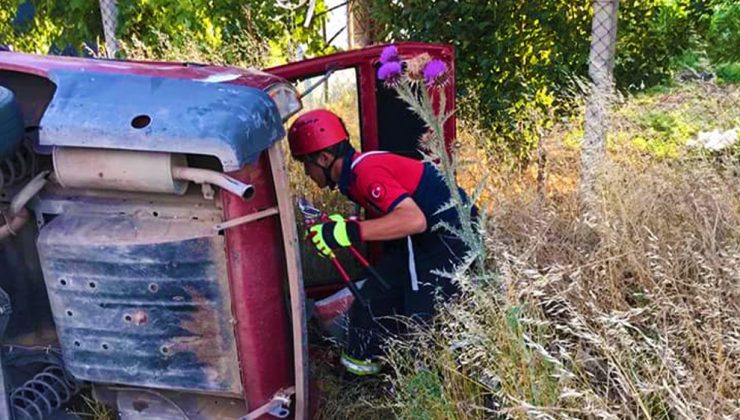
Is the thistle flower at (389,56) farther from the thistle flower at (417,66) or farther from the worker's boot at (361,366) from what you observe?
the worker's boot at (361,366)

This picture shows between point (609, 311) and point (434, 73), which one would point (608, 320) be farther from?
point (434, 73)

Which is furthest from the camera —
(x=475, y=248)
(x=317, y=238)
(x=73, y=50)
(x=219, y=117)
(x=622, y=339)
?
(x=73, y=50)

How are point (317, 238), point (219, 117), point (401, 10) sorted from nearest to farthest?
point (219, 117)
point (317, 238)
point (401, 10)

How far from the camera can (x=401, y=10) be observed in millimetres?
4980

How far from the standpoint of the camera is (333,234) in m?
2.86

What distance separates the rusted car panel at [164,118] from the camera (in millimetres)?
2119

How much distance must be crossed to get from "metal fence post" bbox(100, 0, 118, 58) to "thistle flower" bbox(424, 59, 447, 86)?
3.67 m

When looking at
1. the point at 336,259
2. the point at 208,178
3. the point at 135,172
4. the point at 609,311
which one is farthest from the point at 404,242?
the point at 135,172

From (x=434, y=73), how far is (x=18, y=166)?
1.70m

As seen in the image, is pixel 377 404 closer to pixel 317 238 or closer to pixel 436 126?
pixel 317 238

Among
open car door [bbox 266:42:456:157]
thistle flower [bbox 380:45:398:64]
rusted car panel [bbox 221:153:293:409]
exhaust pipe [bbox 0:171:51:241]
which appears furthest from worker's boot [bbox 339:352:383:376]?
exhaust pipe [bbox 0:171:51:241]

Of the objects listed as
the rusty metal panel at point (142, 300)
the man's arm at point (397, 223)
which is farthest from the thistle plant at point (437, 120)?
the rusty metal panel at point (142, 300)

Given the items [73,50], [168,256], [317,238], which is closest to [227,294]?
[168,256]

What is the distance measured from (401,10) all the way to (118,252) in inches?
129
